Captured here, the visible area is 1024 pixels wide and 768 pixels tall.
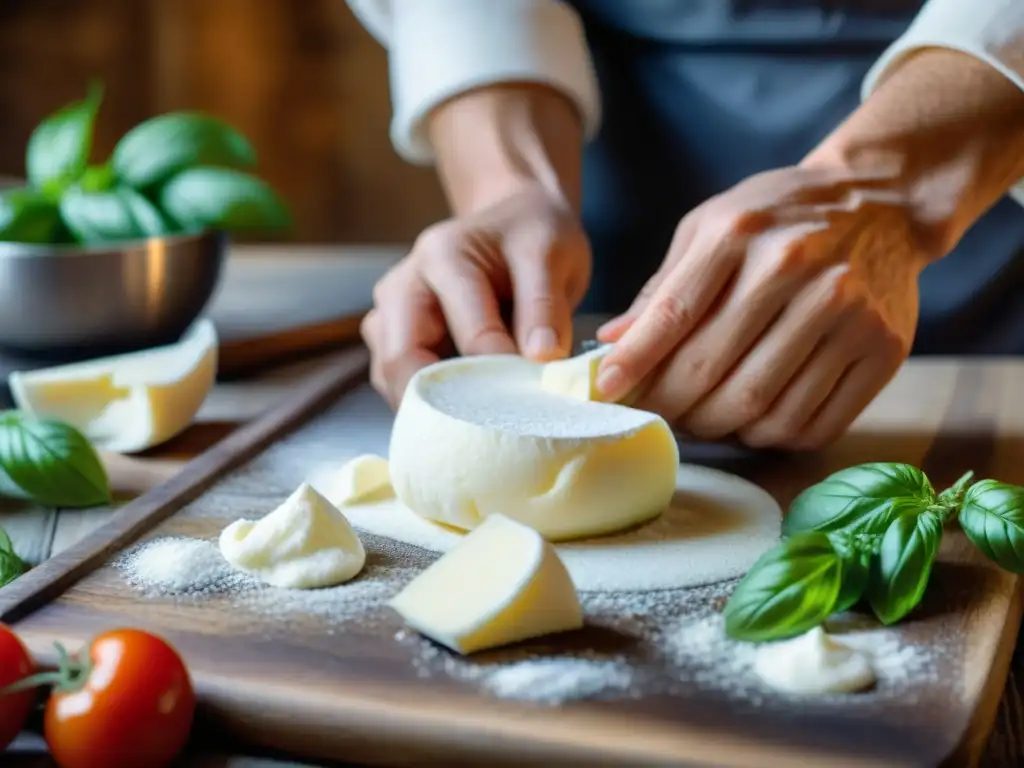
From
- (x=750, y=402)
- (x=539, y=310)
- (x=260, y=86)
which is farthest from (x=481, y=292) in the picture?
(x=260, y=86)

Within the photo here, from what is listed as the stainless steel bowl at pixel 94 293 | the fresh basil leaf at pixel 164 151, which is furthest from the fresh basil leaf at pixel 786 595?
the fresh basil leaf at pixel 164 151

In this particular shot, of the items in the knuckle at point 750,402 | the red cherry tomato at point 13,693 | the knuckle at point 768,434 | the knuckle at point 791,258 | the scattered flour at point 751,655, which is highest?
the knuckle at point 791,258

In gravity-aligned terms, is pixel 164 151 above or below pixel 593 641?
above

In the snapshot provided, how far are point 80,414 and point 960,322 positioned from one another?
128 cm

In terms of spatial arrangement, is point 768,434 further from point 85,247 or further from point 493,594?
point 85,247

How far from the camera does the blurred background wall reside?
3.18 meters

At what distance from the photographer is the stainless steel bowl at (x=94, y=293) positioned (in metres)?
1.60

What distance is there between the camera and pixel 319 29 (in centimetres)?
349

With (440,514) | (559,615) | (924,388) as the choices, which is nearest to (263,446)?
(440,514)

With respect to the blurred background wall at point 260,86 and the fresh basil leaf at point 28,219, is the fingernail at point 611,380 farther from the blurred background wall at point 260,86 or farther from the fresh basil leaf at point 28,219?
the blurred background wall at point 260,86

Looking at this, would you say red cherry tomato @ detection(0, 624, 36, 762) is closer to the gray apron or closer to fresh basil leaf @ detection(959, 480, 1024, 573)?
fresh basil leaf @ detection(959, 480, 1024, 573)

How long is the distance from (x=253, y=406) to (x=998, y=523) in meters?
0.98

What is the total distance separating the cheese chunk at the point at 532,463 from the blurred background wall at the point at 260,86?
238 centimetres

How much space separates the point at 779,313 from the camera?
1285 millimetres
